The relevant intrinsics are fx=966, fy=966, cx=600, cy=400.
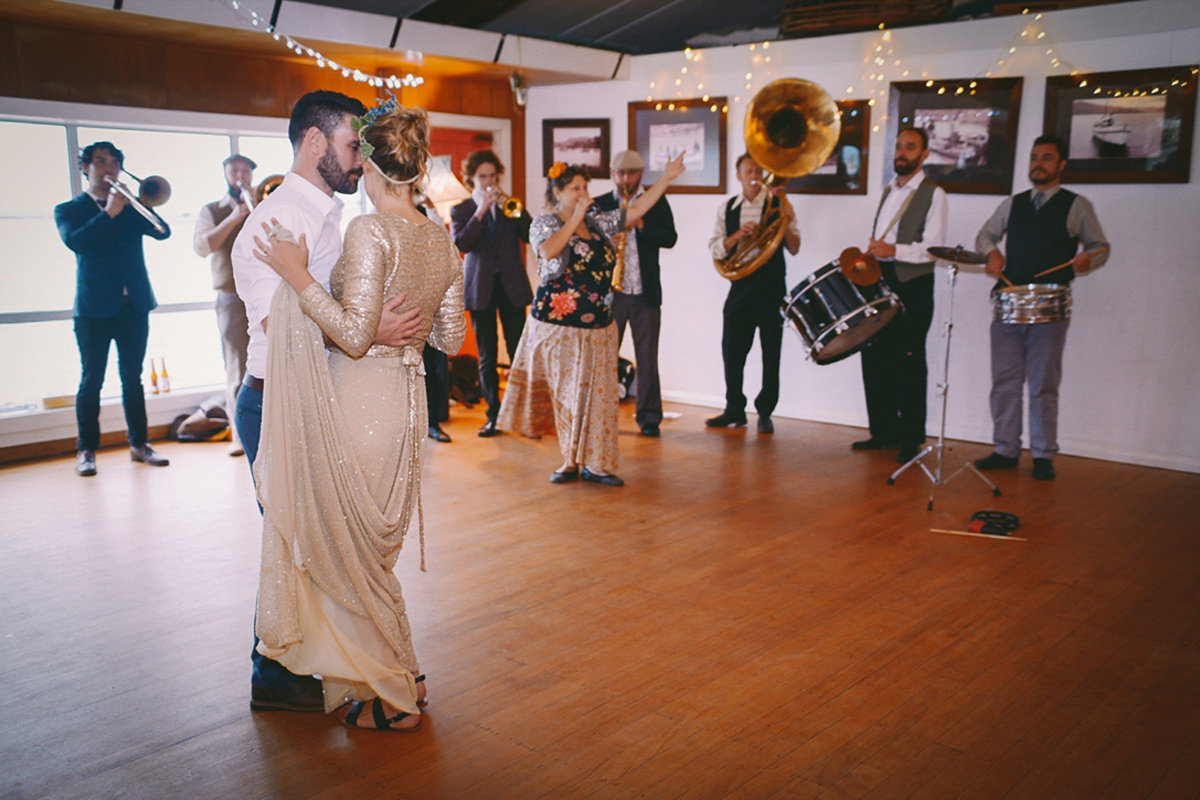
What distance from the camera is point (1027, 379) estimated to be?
19.6 ft

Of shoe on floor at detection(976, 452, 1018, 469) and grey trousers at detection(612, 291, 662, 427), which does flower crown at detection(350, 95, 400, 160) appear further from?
shoe on floor at detection(976, 452, 1018, 469)

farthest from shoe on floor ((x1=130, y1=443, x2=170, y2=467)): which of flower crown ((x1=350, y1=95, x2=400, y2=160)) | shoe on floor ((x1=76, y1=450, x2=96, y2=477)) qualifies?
flower crown ((x1=350, y1=95, x2=400, y2=160))

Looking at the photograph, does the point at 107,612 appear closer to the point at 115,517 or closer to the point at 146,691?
the point at 146,691

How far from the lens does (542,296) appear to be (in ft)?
17.5

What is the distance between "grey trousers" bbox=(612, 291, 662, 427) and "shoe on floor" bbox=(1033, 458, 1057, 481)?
246cm

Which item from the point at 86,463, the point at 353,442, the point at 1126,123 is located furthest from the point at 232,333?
the point at 1126,123

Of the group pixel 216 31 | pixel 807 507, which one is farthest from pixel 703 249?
pixel 216 31

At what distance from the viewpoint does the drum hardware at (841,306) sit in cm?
543

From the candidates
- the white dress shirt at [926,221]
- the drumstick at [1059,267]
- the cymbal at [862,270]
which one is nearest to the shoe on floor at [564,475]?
the cymbal at [862,270]

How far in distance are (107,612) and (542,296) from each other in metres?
2.65

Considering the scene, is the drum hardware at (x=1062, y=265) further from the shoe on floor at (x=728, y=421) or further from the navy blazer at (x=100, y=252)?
the navy blazer at (x=100, y=252)

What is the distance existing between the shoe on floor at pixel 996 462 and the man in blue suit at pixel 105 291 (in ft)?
16.5

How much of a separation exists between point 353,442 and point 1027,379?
4667 millimetres

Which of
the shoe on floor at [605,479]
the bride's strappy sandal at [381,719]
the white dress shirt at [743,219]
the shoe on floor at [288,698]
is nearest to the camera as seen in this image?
the bride's strappy sandal at [381,719]
